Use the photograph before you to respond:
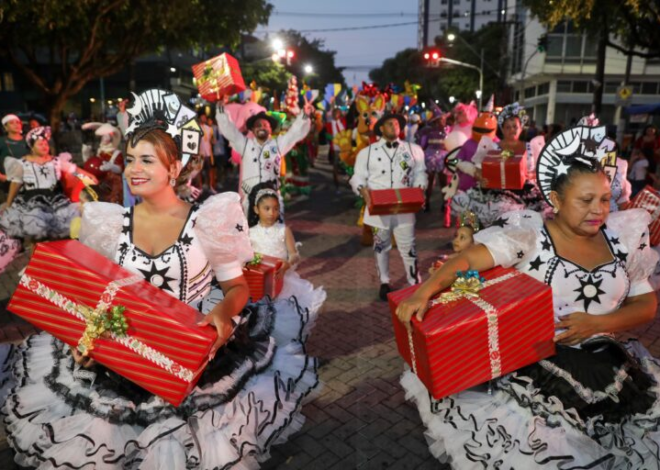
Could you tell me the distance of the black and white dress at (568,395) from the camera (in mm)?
2713

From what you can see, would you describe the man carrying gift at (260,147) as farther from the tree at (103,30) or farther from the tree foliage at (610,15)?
the tree foliage at (610,15)

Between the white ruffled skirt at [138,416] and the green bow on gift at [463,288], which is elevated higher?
the green bow on gift at [463,288]

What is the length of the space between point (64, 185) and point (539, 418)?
7.10m

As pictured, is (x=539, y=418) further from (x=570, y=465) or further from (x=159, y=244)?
(x=159, y=244)

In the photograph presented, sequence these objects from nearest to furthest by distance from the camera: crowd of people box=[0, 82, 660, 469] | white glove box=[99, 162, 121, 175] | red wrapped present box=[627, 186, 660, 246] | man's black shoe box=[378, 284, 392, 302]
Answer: crowd of people box=[0, 82, 660, 469], red wrapped present box=[627, 186, 660, 246], man's black shoe box=[378, 284, 392, 302], white glove box=[99, 162, 121, 175]

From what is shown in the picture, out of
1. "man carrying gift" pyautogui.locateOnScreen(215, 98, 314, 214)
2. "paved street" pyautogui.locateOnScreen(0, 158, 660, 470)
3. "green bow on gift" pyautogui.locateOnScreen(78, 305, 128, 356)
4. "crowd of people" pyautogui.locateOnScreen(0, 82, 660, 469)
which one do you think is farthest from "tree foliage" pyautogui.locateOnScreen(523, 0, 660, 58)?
"green bow on gift" pyautogui.locateOnScreen(78, 305, 128, 356)

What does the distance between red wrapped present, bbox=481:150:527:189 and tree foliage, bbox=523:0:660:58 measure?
6.19m

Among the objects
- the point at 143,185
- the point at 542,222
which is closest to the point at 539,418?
the point at 542,222

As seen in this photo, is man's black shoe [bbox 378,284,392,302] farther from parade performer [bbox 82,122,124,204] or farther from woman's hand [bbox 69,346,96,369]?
parade performer [bbox 82,122,124,204]

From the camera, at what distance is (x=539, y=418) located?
276 centimetres

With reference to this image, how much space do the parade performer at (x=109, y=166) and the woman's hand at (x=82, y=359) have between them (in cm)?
584

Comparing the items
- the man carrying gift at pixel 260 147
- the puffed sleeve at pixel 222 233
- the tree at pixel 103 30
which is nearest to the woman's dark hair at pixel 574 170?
the puffed sleeve at pixel 222 233

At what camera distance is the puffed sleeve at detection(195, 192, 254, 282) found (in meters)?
2.96

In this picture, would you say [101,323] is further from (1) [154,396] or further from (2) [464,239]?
(2) [464,239]
